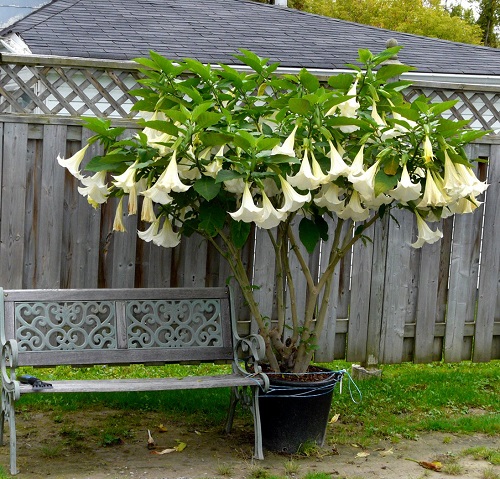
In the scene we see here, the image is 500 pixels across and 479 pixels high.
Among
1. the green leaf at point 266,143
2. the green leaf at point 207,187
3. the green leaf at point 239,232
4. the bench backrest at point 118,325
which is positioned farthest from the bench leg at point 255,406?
the green leaf at point 266,143

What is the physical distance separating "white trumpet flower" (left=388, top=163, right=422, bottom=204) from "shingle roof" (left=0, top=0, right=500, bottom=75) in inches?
241

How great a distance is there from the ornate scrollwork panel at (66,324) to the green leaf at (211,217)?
0.96 meters

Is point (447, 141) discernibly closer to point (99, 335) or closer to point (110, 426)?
point (99, 335)

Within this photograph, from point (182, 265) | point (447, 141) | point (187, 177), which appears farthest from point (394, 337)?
point (187, 177)

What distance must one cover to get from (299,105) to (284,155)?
0.31 m

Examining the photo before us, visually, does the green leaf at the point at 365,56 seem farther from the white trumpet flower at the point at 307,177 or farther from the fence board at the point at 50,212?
the fence board at the point at 50,212

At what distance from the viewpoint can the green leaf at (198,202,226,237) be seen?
488 cm

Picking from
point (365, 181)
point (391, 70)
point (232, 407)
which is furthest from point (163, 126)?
point (232, 407)

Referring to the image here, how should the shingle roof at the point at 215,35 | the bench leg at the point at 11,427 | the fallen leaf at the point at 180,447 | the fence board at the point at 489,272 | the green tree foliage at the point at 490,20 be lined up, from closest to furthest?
the bench leg at the point at 11,427 → the fallen leaf at the point at 180,447 → the fence board at the point at 489,272 → the shingle roof at the point at 215,35 → the green tree foliage at the point at 490,20

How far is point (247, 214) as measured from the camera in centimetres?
446

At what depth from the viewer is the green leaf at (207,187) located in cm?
463

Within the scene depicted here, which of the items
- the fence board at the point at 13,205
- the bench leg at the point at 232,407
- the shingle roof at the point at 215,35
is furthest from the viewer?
the shingle roof at the point at 215,35

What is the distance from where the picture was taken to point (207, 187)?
184 inches

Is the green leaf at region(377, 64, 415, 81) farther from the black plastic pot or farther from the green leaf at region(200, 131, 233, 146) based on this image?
the black plastic pot
